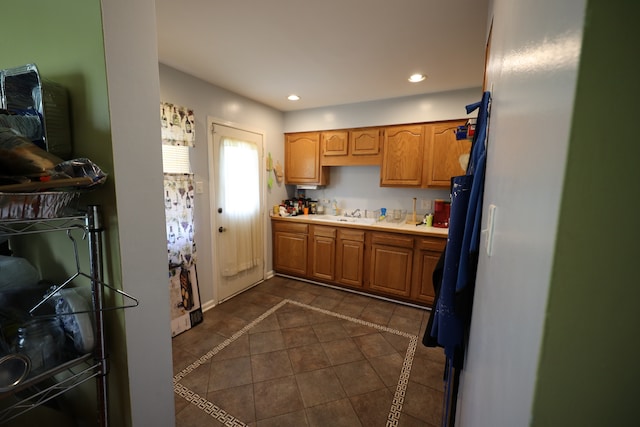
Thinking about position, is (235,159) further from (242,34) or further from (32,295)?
(32,295)

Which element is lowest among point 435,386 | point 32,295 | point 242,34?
point 435,386

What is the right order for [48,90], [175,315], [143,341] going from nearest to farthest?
[48,90], [143,341], [175,315]

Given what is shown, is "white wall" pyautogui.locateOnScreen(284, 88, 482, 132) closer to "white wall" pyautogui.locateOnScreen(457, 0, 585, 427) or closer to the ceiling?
the ceiling

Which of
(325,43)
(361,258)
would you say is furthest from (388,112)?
(361,258)

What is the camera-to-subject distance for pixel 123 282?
2.97ft

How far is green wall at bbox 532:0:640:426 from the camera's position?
206 mm

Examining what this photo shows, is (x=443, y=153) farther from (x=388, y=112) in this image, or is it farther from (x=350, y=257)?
(x=350, y=257)

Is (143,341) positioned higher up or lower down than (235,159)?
lower down

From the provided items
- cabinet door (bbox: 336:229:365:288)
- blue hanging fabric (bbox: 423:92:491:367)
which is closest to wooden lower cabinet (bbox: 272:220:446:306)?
cabinet door (bbox: 336:229:365:288)

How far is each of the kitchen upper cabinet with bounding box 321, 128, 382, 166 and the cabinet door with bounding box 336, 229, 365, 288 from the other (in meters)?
0.95

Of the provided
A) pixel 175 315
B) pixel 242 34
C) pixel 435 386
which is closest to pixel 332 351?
pixel 435 386

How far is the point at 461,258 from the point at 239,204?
2.69 meters

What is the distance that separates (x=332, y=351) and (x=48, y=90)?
7.51ft

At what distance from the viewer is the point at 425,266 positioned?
2.84 metres
